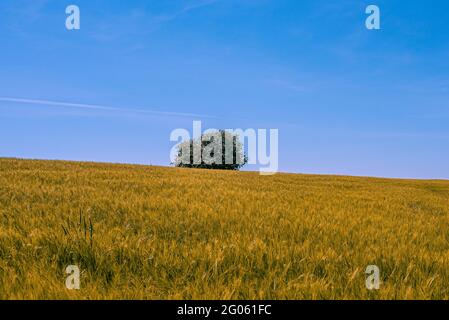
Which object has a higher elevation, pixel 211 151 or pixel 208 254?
pixel 211 151

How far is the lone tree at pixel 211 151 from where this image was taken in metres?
72.3

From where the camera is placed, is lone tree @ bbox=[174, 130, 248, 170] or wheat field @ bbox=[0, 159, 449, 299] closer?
wheat field @ bbox=[0, 159, 449, 299]

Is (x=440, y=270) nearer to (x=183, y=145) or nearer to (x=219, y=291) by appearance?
(x=219, y=291)

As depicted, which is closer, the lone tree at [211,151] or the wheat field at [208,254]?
the wheat field at [208,254]

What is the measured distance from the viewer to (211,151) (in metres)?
73.1

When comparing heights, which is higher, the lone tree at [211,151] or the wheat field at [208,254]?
the lone tree at [211,151]

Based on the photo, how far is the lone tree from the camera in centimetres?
7231

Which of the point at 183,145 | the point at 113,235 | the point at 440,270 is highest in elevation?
the point at 183,145

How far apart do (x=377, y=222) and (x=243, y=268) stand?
3.91m

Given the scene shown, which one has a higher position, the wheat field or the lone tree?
the lone tree

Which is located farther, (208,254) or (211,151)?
(211,151)
